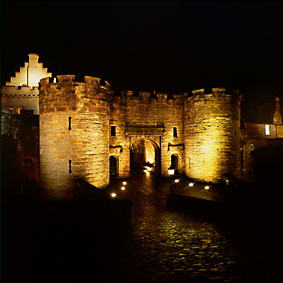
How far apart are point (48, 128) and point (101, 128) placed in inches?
113

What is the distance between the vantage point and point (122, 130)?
16.9 m

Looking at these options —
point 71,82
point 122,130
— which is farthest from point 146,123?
point 71,82

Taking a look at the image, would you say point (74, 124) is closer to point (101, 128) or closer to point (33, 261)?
point (101, 128)

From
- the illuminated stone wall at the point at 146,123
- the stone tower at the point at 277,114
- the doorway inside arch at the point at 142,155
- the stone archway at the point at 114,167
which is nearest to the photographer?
the illuminated stone wall at the point at 146,123

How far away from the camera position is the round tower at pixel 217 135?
1570cm

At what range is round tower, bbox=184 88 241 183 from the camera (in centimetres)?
1570

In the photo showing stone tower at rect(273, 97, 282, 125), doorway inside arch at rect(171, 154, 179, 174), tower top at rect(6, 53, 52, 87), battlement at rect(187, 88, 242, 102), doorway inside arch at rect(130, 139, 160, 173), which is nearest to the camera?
battlement at rect(187, 88, 242, 102)

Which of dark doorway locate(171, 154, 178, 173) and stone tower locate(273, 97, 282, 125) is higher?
stone tower locate(273, 97, 282, 125)

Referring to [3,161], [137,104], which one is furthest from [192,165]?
[3,161]

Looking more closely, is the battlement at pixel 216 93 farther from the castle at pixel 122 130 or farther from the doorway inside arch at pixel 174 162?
the doorway inside arch at pixel 174 162

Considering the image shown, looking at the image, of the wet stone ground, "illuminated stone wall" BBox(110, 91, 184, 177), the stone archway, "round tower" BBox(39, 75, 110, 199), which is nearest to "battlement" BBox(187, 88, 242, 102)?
"illuminated stone wall" BBox(110, 91, 184, 177)

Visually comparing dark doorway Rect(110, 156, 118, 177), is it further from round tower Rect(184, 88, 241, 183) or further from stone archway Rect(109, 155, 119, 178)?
round tower Rect(184, 88, 241, 183)

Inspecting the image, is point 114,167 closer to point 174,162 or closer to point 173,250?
point 174,162

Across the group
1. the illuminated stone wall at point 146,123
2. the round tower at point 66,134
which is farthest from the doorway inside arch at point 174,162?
the round tower at point 66,134
